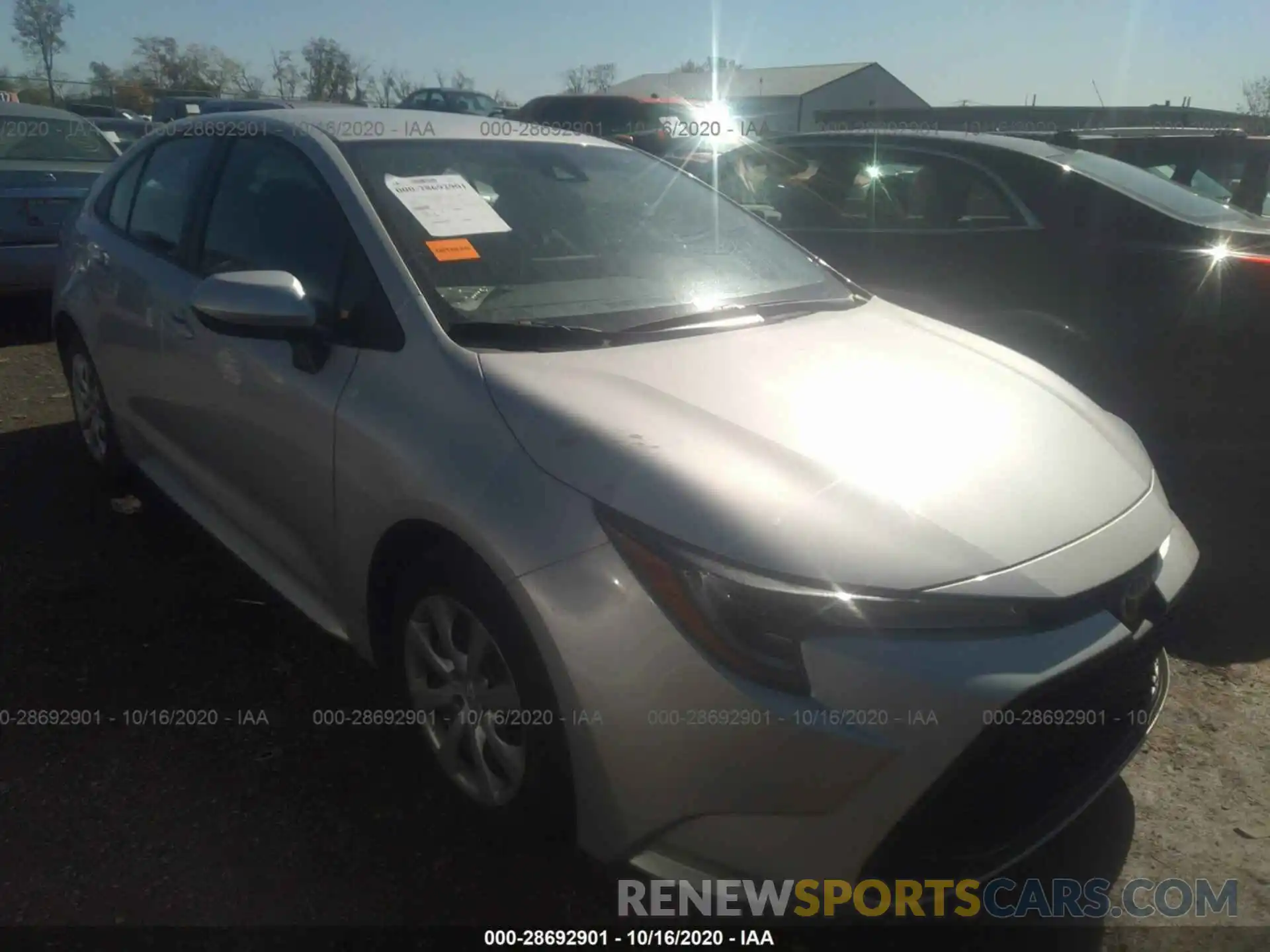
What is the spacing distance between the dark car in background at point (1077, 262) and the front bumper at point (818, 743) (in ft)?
8.65

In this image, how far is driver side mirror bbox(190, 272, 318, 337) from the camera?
234 centimetres

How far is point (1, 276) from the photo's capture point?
634 cm

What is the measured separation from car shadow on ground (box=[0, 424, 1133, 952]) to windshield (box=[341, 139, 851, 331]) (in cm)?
123

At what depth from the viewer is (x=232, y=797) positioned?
2432 mm

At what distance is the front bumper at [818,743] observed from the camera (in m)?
1.63

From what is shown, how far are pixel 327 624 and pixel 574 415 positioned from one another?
41.1 inches

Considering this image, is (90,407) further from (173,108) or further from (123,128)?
(123,128)

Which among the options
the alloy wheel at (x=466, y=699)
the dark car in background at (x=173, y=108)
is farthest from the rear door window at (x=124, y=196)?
the dark car in background at (x=173, y=108)

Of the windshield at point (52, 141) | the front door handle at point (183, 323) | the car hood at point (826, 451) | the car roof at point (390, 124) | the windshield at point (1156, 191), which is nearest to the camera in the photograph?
the car hood at point (826, 451)

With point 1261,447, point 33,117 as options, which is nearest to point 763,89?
point 33,117

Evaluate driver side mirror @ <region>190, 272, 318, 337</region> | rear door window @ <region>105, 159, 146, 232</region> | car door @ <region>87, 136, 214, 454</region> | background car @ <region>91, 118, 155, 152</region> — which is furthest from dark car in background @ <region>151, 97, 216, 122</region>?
driver side mirror @ <region>190, 272, 318, 337</region>

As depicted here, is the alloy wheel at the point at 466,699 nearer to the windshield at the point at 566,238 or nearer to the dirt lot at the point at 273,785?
the dirt lot at the point at 273,785

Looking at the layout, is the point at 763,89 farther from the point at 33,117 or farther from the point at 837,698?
the point at 837,698

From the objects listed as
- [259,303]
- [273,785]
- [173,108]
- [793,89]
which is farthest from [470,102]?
[793,89]
